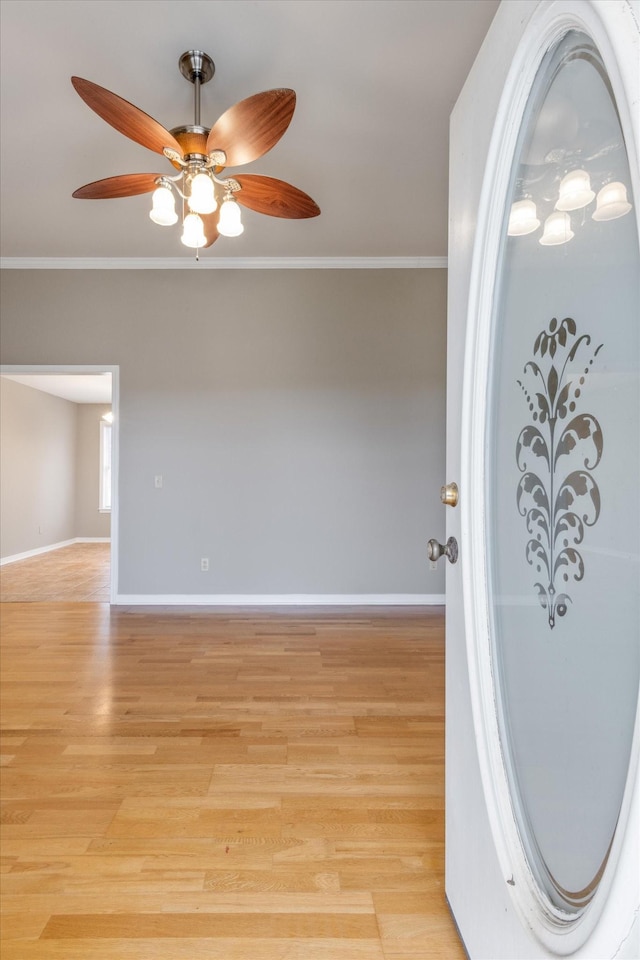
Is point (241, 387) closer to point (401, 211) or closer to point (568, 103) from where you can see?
point (401, 211)

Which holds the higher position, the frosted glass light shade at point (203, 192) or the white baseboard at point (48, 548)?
the frosted glass light shade at point (203, 192)

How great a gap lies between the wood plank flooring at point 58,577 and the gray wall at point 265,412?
1001 mm

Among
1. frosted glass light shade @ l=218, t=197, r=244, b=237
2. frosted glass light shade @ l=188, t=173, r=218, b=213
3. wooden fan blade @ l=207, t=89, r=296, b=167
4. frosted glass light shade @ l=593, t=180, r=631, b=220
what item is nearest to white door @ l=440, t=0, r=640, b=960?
frosted glass light shade @ l=593, t=180, r=631, b=220

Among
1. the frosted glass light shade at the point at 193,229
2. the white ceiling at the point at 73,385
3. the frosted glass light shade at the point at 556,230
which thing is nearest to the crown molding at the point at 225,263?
the frosted glass light shade at the point at 193,229

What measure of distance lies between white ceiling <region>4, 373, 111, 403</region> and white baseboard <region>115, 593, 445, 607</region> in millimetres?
3500

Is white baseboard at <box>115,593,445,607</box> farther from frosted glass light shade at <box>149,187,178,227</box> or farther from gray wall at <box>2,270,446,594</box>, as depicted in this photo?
frosted glass light shade at <box>149,187,178,227</box>

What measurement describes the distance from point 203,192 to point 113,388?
274 cm

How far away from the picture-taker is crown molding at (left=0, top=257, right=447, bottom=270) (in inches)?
179

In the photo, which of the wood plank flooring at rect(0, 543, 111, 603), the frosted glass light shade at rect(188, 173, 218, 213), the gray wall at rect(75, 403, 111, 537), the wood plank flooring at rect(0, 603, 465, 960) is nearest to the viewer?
Answer: the wood plank flooring at rect(0, 603, 465, 960)

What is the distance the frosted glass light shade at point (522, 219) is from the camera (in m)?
0.85

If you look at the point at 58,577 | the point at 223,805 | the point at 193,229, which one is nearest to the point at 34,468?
the point at 58,577

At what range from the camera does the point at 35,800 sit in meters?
1.78


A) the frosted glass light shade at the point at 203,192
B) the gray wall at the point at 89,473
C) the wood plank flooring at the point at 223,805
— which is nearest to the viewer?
the wood plank flooring at the point at 223,805

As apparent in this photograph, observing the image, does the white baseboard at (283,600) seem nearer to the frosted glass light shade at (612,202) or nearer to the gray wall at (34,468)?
the gray wall at (34,468)
